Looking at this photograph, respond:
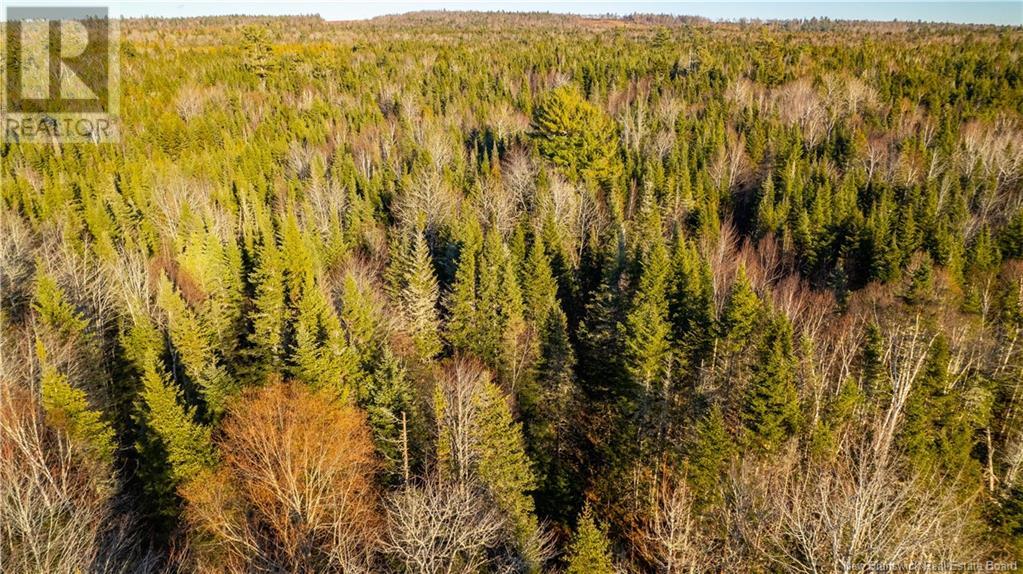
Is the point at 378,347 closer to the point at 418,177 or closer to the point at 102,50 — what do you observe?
the point at 418,177

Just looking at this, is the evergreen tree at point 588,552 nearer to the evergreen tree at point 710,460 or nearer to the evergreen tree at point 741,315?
the evergreen tree at point 710,460

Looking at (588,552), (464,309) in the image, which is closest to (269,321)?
(464,309)

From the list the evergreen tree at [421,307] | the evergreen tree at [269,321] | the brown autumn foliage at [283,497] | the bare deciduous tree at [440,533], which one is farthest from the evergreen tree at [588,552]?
the evergreen tree at [269,321]

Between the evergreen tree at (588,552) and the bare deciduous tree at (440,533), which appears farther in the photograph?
the evergreen tree at (588,552)

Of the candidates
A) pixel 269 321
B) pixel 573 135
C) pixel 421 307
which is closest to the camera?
pixel 269 321

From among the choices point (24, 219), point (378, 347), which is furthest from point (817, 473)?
point (24, 219)

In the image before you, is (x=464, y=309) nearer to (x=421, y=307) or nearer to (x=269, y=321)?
(x=421, y=307)

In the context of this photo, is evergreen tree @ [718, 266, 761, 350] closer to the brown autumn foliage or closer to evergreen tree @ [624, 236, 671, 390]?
evergreen tree @ [624, 236, 671, 390]
